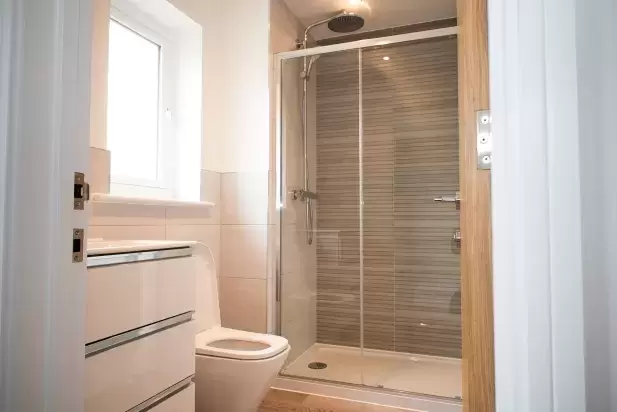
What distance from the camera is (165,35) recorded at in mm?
2059

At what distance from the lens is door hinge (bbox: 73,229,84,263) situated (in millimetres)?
601

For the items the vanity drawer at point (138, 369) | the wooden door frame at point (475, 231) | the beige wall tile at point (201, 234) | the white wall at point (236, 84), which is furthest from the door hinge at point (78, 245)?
the white wall at point (236, 84)

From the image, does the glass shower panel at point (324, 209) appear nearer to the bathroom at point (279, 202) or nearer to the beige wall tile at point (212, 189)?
the bathroom at point (279, 202)

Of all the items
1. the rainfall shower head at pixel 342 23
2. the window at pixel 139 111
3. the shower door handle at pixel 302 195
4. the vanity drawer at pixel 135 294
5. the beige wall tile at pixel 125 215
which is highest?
the rainfall shower head at pixel 342 23

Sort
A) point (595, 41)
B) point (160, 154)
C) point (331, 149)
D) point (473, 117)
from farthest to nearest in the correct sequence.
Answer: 1. point (331, 149)
2. point (160, 154)
3. point (473, 117)
4. point (595, 41)

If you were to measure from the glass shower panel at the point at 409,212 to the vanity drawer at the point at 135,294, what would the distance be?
1.53m

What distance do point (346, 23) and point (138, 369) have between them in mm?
2374

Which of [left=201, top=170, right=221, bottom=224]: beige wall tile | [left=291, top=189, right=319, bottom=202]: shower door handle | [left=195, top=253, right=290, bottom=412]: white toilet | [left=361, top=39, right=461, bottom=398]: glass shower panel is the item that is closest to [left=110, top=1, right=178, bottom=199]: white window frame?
[left=201, top=170, right=221, bottom=224]: beige wall tile

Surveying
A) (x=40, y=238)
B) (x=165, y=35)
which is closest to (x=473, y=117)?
(x=40, y=238)

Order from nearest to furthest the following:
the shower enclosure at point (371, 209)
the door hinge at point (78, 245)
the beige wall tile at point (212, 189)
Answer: the door hinge at point (78, 245) < the beige wall tile at point (212, 189) < the shower enclosure at point (371, 209)

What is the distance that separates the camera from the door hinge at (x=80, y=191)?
602 millimetres

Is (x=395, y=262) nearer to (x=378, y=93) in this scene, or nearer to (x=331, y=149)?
(x=331, y=149)

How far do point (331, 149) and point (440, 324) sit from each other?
54.6 inches

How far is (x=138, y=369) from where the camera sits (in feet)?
3.56
